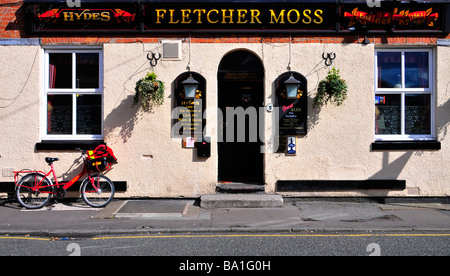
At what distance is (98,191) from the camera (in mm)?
8258

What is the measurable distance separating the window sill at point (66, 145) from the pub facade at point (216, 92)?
0.11 ft

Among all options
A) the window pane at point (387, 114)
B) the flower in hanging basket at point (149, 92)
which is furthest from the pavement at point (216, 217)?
the flower in hanging basket at point (149, 92)

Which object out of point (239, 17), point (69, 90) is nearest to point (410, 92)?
point (239, 17)

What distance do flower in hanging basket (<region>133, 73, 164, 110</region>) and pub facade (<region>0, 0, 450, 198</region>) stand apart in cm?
18

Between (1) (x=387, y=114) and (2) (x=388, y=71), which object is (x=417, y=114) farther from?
(2) (x=388, y=71)

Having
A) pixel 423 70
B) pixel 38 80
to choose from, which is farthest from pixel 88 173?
pixel 423 70

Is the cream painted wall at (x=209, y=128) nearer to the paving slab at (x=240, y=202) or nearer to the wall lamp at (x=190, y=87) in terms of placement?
the wall lamp at (x=190, y=87)

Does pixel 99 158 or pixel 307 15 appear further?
pixel 307 15

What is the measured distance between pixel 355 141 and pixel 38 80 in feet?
24.2

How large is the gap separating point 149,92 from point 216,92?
1.52 meters

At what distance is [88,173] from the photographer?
835 cm
